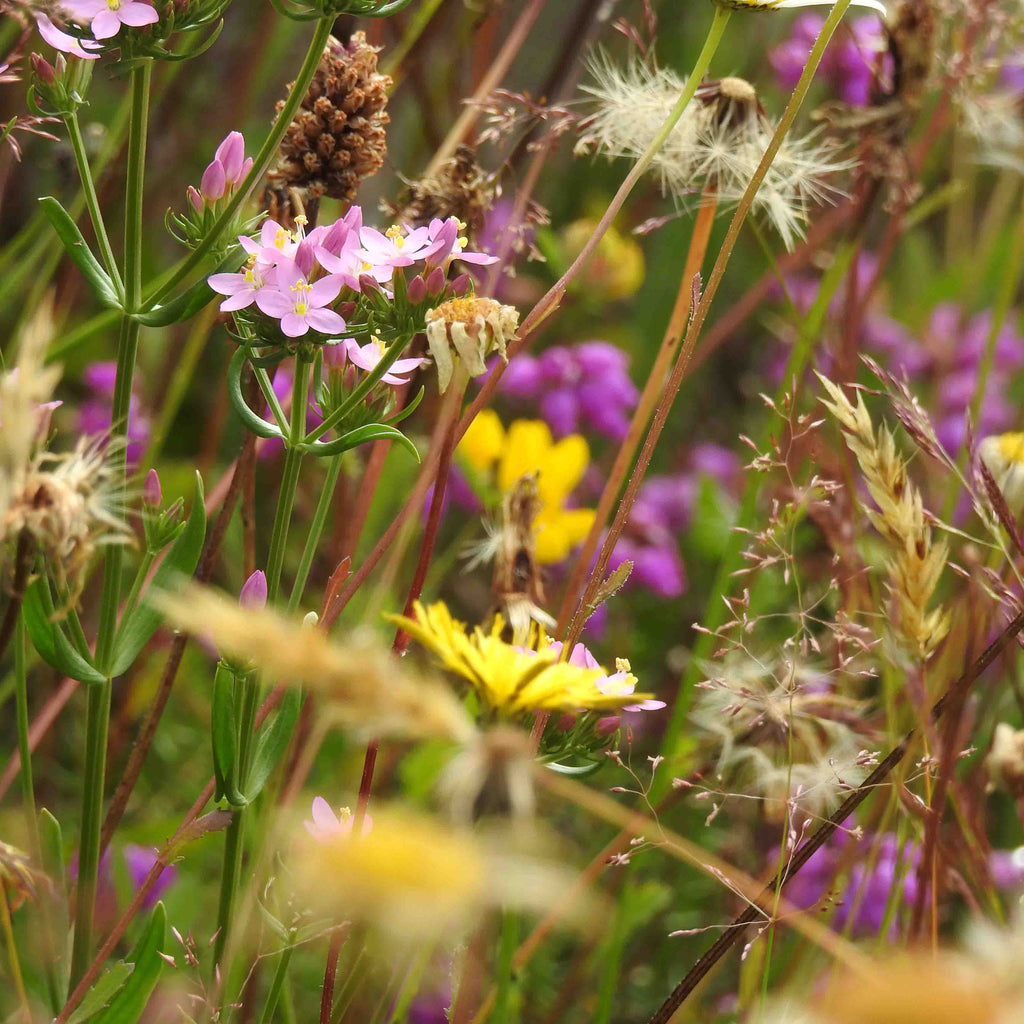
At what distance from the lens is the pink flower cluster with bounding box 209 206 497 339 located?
621 mm

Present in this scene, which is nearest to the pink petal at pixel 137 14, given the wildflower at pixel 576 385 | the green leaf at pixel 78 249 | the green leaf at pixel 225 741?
the green leaf at pixel 78 249

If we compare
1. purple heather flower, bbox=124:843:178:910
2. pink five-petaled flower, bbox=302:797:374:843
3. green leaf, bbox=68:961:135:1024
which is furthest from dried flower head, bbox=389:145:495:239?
purple heather flower, bbox=124:843:178:910

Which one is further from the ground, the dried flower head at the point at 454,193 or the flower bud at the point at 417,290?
the dried flower head at the point at 454,193

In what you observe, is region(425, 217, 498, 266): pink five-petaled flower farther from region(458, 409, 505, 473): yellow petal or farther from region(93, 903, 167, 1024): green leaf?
region(458, 409, 505, 473): yellow petal

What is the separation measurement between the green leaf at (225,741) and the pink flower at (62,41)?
34 centimetres

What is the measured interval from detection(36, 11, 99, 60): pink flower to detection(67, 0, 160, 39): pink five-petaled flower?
12 mm

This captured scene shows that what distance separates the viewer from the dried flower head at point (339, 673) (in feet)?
0.85

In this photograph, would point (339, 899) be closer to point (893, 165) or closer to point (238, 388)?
point (238, 388)

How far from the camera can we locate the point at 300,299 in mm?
625

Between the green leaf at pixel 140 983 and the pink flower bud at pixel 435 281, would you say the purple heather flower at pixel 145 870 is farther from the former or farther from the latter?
the pink flower bud at pixel 435 281

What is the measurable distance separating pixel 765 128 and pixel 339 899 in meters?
0.82

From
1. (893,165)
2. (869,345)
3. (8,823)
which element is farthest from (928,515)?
(869,345)

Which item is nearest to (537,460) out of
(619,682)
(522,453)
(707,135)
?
(522,453)

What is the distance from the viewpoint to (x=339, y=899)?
9.0 inches
